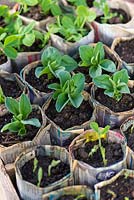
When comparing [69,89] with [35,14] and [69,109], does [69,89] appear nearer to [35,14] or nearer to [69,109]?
[69,109]

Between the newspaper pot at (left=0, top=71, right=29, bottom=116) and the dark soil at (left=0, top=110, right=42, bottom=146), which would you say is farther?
the newspaper pot at (left=0, top=71, right=29, bottom=116)

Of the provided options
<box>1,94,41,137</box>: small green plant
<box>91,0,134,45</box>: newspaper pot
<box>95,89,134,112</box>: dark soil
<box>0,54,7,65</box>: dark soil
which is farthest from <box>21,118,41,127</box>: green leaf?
<box>91,0,134,45</box>: newspaper pot

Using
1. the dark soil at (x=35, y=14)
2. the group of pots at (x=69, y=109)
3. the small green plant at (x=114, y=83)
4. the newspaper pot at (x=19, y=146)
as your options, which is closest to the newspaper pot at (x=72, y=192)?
the group of pots at (x=69, y=109)

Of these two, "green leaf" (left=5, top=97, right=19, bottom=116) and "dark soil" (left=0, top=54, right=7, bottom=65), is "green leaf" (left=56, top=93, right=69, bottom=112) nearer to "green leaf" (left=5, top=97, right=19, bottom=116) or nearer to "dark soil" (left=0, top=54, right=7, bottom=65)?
"green leaf" (left=5, top=97, right=19, bottom=116)

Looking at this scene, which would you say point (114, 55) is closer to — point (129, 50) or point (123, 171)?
point (129, 50)

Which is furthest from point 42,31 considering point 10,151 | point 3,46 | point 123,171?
point 123,171

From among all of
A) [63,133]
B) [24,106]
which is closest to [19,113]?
[24,106]
